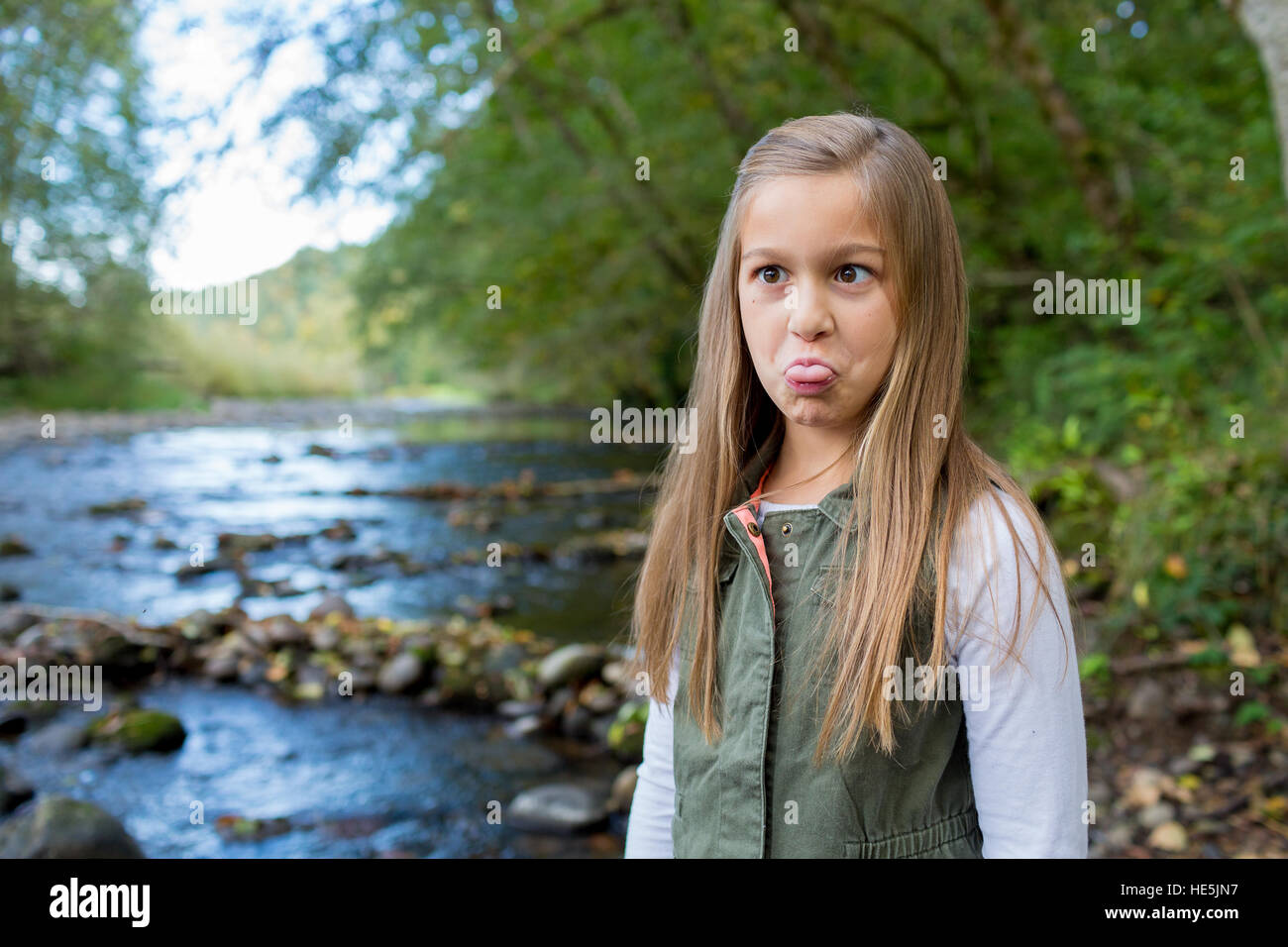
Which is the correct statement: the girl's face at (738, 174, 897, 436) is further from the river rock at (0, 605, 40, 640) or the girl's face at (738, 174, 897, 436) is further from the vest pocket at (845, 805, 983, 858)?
the river rock at (0, 605, 40, 640)

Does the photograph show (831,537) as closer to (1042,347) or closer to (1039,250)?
(1042,347)

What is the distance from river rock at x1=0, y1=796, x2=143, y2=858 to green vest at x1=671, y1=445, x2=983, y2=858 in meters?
2.31

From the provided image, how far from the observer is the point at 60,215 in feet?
45.9

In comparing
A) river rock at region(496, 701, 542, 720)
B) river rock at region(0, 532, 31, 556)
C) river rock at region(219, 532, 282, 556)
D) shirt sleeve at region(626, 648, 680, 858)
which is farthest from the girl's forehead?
river rock at region(0, 532, 31, 556)

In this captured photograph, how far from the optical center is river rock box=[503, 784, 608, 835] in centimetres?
330

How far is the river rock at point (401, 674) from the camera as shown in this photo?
462 cm

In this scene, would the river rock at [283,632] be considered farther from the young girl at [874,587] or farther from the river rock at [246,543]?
the young girl at [874,587]

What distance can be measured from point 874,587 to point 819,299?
0.37m

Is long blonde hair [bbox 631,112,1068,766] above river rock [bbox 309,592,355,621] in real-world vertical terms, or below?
above

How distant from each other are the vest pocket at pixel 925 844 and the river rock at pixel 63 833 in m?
2.55

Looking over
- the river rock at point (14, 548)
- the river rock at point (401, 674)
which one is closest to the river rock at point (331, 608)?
the river rock at point (401, 674)

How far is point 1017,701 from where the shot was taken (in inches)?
41.9
